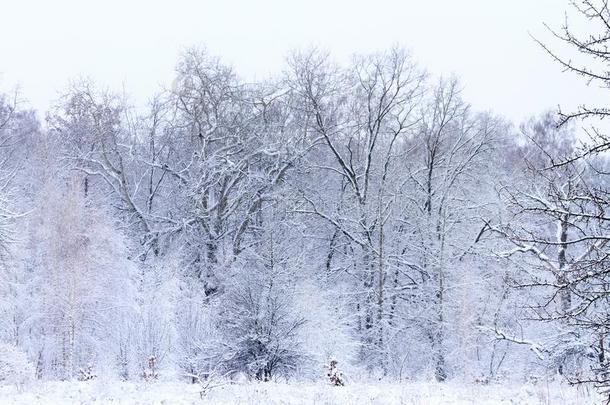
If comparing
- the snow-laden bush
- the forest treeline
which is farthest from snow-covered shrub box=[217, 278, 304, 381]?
the snow-laden bush

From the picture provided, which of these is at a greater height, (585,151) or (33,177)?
(33,177)

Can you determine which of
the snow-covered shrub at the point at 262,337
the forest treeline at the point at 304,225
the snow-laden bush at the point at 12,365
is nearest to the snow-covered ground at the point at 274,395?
the snow-laden bush at the point at 12,365

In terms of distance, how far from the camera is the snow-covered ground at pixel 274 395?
34.5 feet

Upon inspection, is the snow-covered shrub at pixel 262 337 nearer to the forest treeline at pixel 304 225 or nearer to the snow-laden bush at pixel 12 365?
the forest treeline at pixel 304 225

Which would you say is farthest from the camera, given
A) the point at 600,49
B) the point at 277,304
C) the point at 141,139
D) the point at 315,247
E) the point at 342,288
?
the point at 141,139

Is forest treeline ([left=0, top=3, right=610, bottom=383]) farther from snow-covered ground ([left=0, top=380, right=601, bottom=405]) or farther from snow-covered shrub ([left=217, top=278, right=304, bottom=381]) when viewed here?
snow-covered ground ([left=0, top=380, right=601, bottom=405])

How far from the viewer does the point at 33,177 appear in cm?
3928

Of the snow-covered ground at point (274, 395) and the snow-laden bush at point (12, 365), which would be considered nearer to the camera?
the snow-covered ground at point (274, 395)

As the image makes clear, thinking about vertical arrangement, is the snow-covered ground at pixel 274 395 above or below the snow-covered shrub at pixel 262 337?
below

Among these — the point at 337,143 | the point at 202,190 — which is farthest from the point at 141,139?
the point at 337,143

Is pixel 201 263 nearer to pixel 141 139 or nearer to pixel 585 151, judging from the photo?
pixel 141 139

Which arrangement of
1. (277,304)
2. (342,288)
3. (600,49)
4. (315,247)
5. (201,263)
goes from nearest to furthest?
(600,49) < (277,304) < (342,288) < (201,263) < (315,247)

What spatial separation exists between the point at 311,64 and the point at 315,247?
10.0 meters

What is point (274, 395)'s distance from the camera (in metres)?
11.3
